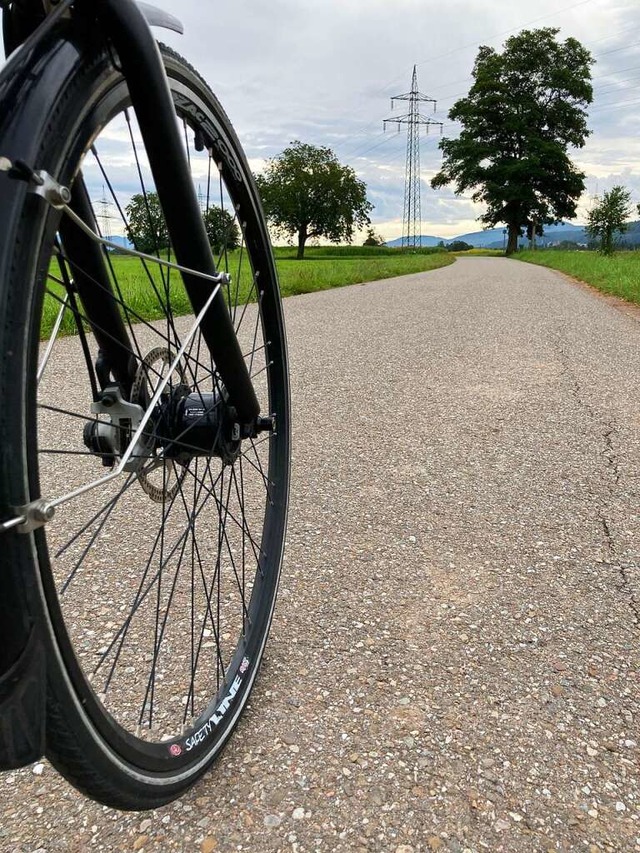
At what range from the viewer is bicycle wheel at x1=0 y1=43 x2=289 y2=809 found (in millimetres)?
799

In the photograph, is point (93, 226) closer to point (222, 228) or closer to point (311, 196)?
point (222, 228)

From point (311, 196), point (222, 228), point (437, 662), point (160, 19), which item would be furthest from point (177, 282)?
point (311, 196)

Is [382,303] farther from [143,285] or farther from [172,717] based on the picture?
[172,717]

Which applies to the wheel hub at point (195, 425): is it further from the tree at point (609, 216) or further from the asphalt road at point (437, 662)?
the tree at point (609, 216)

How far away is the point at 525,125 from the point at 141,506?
53315 millimetres

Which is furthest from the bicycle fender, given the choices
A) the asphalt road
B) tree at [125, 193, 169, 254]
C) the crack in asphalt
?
the crack in asphalt

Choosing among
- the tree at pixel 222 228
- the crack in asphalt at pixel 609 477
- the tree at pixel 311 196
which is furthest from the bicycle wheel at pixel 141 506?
the tree at pixel 311 196

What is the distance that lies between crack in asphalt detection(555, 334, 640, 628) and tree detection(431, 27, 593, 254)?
47.5 metres

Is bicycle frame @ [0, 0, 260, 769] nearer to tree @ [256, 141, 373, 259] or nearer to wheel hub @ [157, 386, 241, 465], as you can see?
wheel hub @ [157, 386, 241, 465]

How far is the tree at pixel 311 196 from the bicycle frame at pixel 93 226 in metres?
63.0

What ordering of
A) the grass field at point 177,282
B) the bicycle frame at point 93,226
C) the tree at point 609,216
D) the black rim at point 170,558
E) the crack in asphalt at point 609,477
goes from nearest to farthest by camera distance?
1. the bicycle frame at point 93,226
2. the black rim at point 170,558
3. the grass field at point 177,282
4. the crack in asphalt at point 609,477
5. the tree at point 609,216

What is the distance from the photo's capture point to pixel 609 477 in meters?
3.06

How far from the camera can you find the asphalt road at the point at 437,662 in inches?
51.2

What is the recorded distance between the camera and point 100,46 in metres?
0.94
